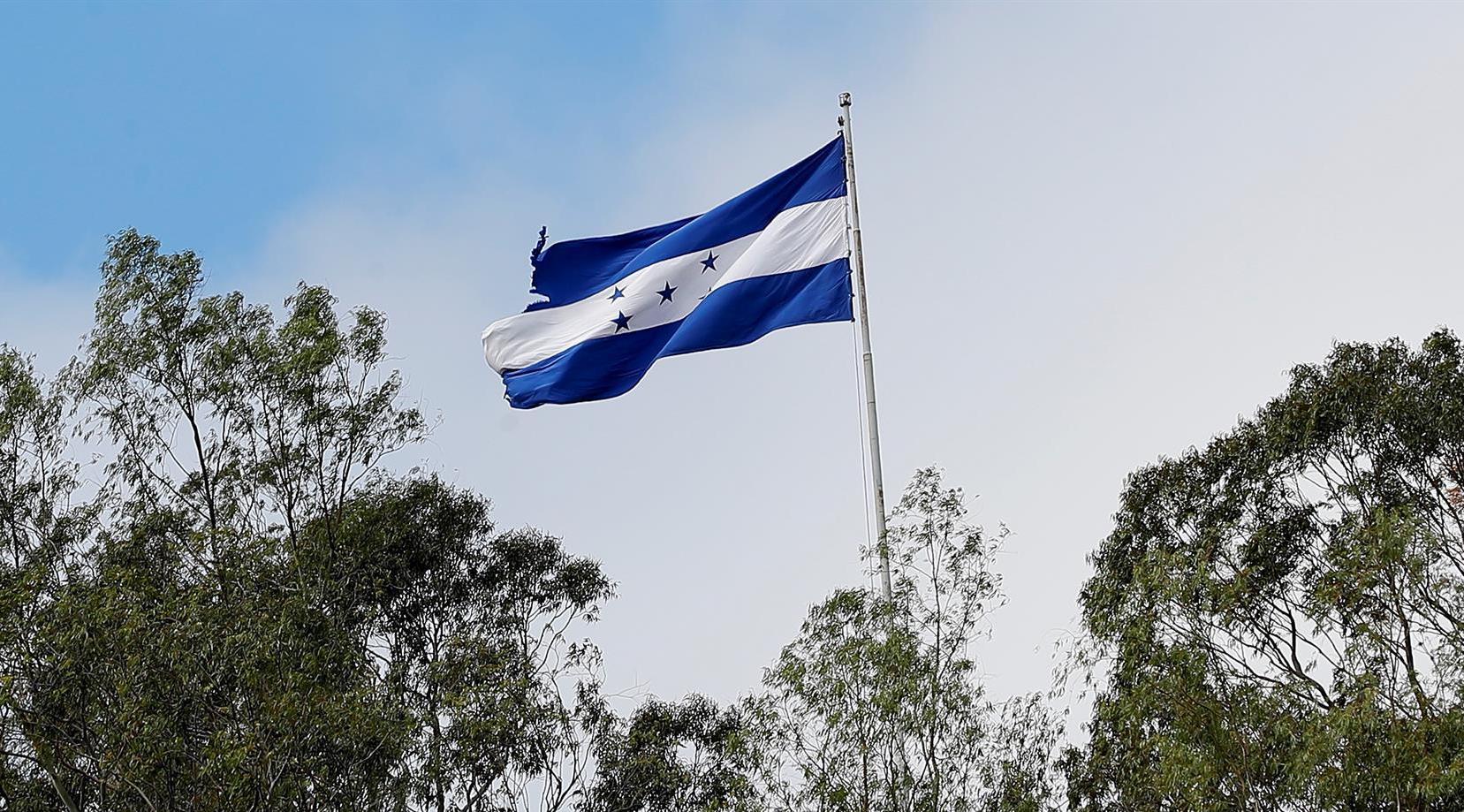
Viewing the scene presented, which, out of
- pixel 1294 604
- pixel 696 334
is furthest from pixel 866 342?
pixel 1294 604

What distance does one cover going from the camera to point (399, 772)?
63.6 ft

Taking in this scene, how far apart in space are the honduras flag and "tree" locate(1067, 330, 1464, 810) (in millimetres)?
4767

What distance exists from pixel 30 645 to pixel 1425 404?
59.1 ft

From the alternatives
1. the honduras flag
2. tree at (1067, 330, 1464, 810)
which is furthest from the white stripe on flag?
tree at (1067, 330, 1464, 810)

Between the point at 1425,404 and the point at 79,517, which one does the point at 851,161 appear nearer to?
the point at 1425,404

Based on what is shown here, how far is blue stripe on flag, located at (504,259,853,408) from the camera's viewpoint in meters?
16.8

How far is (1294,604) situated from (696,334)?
9.65m

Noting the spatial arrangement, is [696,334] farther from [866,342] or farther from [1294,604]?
[1294,604]

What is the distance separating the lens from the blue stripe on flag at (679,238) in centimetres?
1752

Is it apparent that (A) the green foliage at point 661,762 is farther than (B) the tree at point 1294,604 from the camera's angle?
Yes

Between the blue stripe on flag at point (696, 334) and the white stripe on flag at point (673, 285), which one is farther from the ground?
the white stripe on flag at point (673, 285)

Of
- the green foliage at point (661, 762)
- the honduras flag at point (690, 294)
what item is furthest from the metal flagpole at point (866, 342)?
the green foliage at point (661, 762)

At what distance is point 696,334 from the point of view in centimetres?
1698

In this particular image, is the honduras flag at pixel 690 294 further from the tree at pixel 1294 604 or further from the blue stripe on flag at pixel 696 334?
the tree at pixel 1294 604
